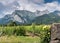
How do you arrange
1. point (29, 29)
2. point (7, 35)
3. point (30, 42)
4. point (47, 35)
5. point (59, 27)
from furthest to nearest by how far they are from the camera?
point (29, 29) → point (7, 35) → point (30, 42) → point (47, 35) → point (59, 27)

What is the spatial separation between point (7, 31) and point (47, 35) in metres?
11.7

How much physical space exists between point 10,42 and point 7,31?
675 centimetres

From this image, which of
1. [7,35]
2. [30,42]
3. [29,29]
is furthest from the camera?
[29,29]

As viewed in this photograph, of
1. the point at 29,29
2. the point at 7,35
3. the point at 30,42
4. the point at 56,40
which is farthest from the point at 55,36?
the point at 29,29

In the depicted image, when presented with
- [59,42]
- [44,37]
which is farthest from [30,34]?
[59,42]

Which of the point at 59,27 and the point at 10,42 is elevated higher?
the point at 59,27

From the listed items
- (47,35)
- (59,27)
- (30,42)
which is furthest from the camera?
(30,42)

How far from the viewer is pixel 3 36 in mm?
28734

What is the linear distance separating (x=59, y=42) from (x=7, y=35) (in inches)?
615

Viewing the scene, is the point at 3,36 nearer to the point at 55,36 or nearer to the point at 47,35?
the point at 47,35

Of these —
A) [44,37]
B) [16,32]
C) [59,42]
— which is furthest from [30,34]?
[59,42]

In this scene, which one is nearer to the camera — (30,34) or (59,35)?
(59,35)

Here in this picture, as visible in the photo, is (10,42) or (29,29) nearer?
(10,42)

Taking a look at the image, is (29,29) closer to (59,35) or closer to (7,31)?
(7,31)
